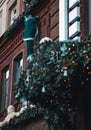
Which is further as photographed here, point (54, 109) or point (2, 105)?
point (2, 105)

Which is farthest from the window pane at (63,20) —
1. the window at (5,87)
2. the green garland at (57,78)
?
the window at (5,87)

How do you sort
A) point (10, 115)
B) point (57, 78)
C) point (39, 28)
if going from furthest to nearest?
point (39, 28), point (10, 115), point (57, 78)

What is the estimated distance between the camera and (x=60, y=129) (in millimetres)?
13609

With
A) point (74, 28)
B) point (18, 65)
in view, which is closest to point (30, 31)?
point (18, 65)

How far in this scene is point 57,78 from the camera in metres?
12.3

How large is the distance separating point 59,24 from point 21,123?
395 cm

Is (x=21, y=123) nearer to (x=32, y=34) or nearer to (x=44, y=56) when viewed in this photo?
(x=32, y=34)

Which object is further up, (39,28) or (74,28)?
(39,28)

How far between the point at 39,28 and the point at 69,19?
3.31m

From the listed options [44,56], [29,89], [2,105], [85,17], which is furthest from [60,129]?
[2,105]

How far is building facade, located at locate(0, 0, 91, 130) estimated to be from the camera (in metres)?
14.8

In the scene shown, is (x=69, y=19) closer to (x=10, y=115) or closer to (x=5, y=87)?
(x=10, y=115)

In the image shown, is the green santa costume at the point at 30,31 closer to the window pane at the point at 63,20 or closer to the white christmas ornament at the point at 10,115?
the white christmas ornament at the point at 10,115

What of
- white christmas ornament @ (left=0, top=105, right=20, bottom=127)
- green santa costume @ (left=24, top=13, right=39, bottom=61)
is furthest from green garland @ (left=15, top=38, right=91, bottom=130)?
green santa costume @ (left=24, top=13, right=39, bottom=61)
